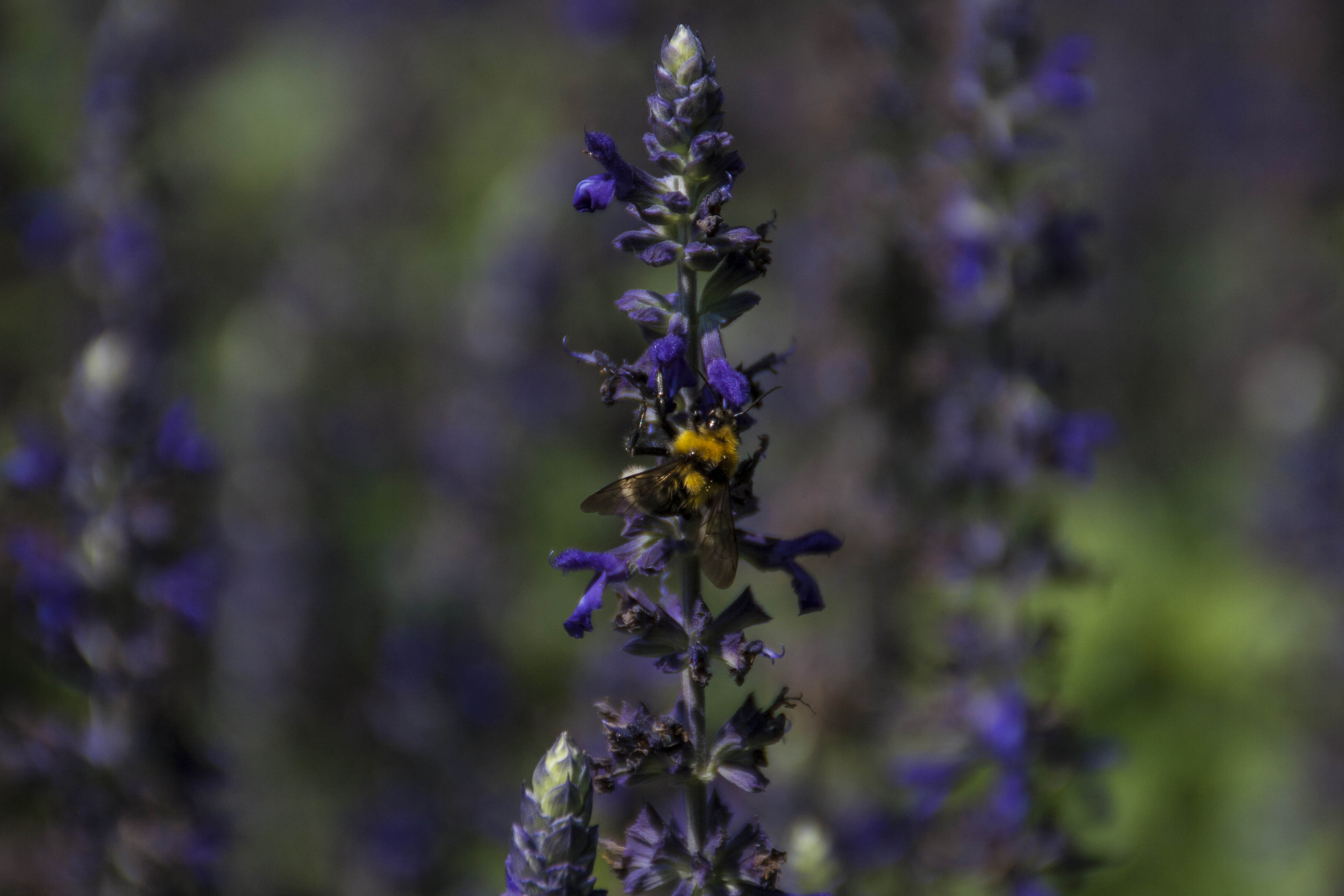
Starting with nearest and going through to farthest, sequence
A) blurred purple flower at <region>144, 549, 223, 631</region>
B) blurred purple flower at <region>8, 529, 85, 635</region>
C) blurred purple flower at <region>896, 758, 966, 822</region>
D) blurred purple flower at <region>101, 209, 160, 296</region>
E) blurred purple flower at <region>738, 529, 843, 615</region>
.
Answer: blurred purple flower at <region>738, 529, 843, 615</region>
blurred purple flower at <region>8, 529, 85, 635</region>
blurred purple flower at <region>144, 549, 223, 631</region>
blurred purple flower at <region>896, 758, 966, 822</region>
blurred purple flower at <region>101, 209, 160, 296</region>

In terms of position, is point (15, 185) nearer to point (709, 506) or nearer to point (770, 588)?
point (770, 588)

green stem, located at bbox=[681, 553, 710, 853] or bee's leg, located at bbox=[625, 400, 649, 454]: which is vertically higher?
bee's leg, located at bbox=[625, 400, 649, 454]

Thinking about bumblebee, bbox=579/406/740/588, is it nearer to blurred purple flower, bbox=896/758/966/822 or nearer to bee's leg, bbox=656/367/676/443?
bee's leg, bbox=656/367/676/443

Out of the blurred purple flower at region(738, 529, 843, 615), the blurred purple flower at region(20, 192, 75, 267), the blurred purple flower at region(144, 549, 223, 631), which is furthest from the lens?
the blurred purple flower at region(20, 192, 75, 267)

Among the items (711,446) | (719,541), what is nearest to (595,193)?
(711,446)

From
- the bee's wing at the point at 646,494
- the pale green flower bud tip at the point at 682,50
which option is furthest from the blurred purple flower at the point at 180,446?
the pale green flower bud tip at the point at 682,50

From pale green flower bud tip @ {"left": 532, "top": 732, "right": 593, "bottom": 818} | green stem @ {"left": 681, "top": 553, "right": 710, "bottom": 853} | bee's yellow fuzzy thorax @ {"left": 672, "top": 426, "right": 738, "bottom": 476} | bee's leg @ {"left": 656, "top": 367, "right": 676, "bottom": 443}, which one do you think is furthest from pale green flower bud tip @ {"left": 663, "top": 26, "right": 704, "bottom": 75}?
pale green flower bud tip @ {"left": 532, "top": 732, "right": 593, "bottom": 818}

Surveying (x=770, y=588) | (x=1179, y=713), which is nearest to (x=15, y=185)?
(x=770, y=588)
